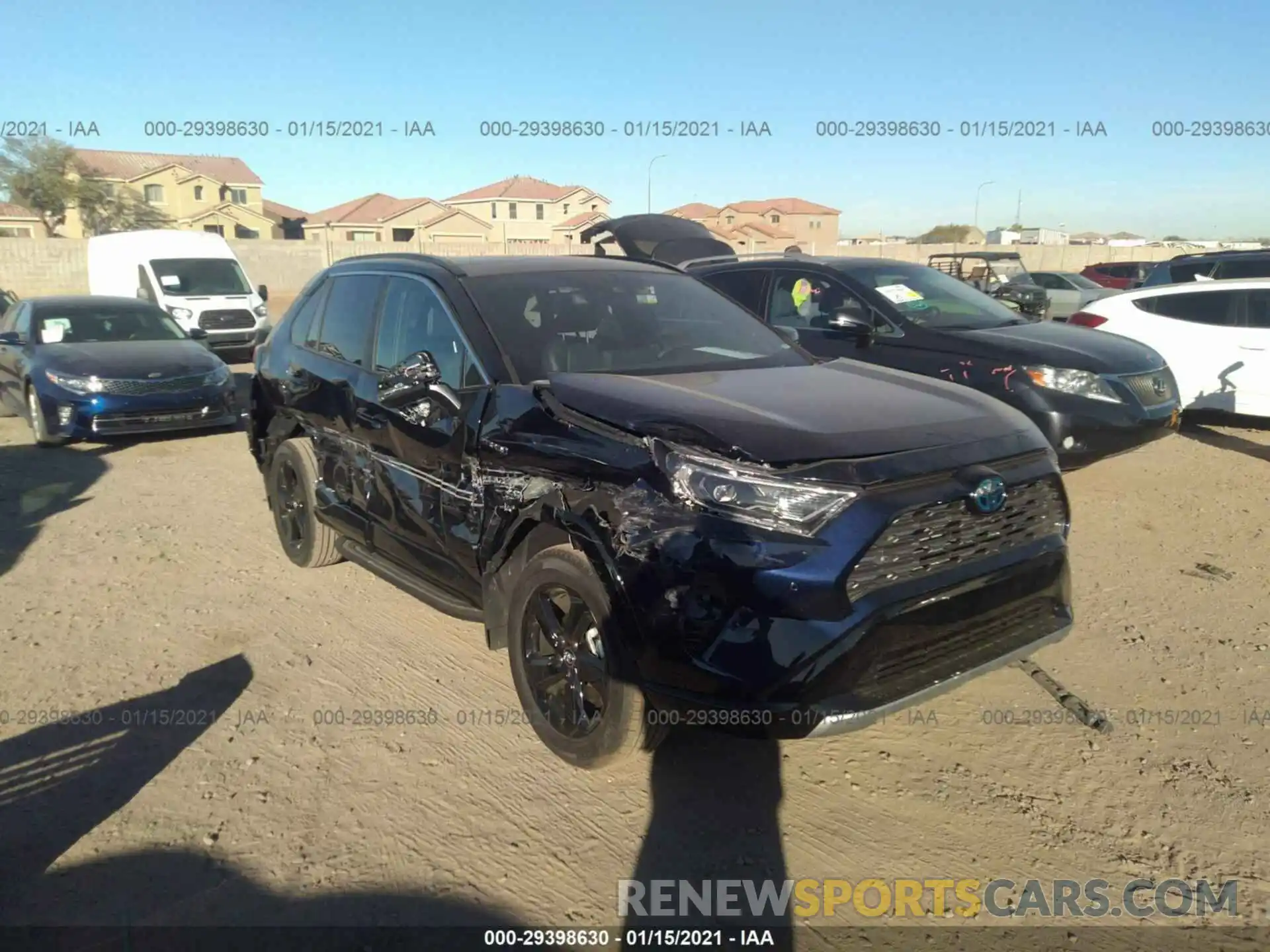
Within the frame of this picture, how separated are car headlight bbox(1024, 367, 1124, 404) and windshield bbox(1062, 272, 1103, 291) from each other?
1692cm

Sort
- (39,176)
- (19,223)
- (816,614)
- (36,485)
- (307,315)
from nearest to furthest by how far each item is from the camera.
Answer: (816,614) → (307,315) → (36,485) → (39,176) → (19,223)

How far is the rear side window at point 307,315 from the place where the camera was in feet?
17.6

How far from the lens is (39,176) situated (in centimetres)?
4806

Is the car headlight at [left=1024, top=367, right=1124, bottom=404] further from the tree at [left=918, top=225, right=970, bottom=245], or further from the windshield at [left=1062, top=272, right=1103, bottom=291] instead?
the tree at [left=918, top=225, right=970, bottom=245]

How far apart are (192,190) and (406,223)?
52.3ft

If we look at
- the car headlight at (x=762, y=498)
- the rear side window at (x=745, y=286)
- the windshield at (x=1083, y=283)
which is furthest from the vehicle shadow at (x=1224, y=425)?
the windshield at (x=1083, y=283)

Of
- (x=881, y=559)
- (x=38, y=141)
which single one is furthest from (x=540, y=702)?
(x=38, y=141)

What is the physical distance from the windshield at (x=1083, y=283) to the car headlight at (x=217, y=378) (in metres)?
19.0

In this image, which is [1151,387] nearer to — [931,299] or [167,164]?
[931,299]

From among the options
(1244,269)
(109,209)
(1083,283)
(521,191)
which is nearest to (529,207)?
(521,191)

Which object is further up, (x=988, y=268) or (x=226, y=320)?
(x=988, y=268)

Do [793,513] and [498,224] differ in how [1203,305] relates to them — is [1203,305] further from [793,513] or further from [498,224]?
[498,224]

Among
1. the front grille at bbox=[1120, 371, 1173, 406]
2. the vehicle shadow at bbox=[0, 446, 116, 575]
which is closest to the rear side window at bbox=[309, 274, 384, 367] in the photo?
the vehicle shadow at bbox=[0, 446, 116, 575]

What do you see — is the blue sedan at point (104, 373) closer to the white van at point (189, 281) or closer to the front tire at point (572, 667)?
the white van at point (189, 281)
